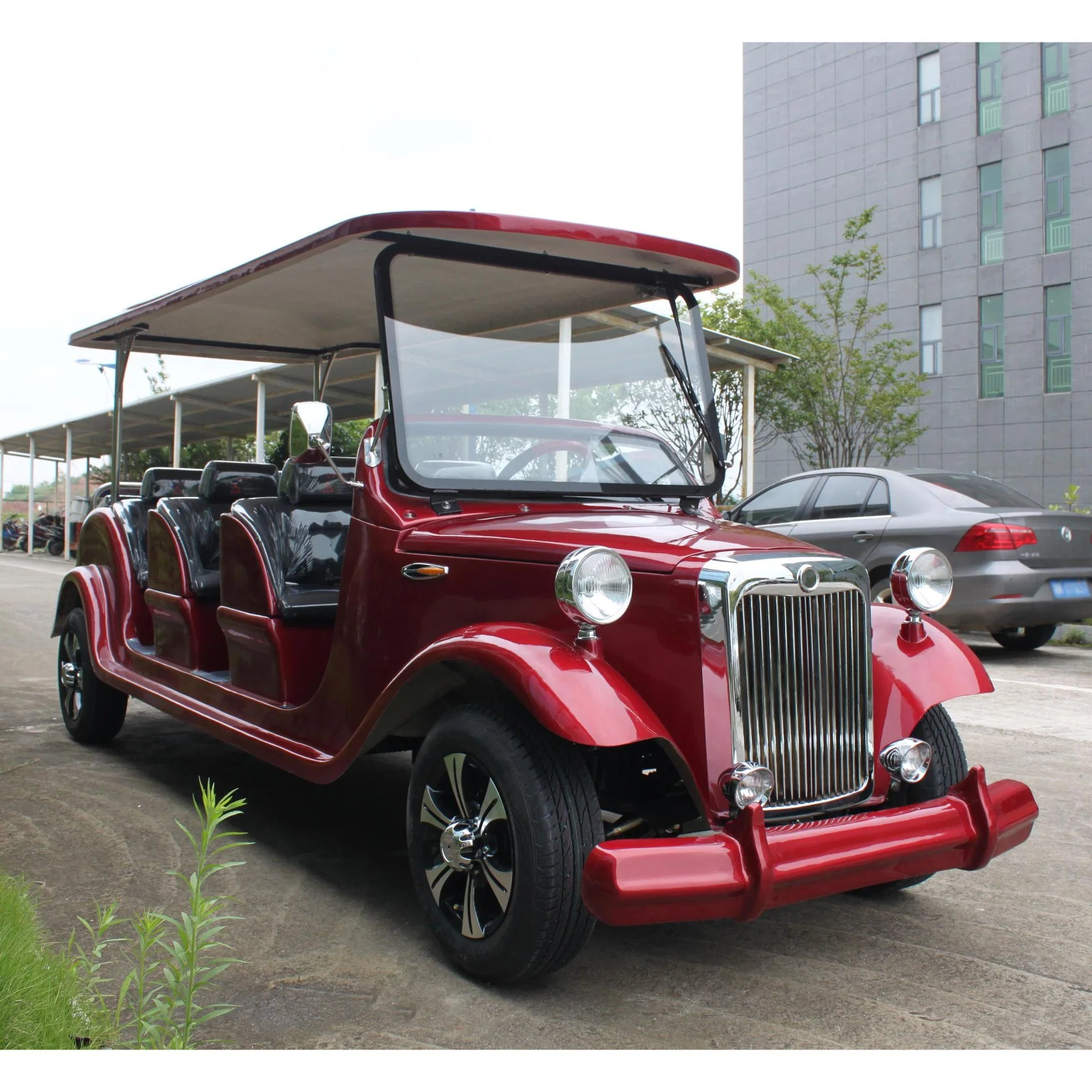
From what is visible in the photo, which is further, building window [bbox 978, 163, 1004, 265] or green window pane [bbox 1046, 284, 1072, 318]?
building window [bbox 978, 163, 1004, 265]

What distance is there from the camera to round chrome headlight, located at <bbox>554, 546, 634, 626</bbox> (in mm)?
3072

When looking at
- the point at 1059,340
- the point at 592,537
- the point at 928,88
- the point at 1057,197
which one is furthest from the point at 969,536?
the point at 928,88

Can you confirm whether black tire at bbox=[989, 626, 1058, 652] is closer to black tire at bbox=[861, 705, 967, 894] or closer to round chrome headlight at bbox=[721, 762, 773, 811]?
black tire at bbox=[861, 705, 967, 894]

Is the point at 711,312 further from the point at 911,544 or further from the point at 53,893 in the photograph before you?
the point at 53,893

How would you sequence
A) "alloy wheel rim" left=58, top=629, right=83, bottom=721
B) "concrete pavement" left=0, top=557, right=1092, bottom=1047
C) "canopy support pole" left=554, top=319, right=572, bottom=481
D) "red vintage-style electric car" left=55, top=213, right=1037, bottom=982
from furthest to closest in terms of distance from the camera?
"alloy wheel rim" left=58, top=629, right=83, bottom=721 → "canopy support pole" left=554, top=319, right=572, bottom=481 → "red vintage-style electric car" left=55, top=213, right=1037, bottom=982 → "concrete pavement" left=0, top=557, right=1092, bottom=1047

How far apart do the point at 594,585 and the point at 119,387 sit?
4074mm

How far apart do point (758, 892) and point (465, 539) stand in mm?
1422

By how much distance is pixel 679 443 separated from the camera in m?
4.46

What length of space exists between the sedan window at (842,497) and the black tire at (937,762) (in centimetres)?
611

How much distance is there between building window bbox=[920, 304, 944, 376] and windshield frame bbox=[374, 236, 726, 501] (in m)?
28.4

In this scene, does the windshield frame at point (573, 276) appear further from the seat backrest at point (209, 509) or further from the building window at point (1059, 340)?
the building window at point (1059, 340)

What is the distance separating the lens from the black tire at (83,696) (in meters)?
6.12

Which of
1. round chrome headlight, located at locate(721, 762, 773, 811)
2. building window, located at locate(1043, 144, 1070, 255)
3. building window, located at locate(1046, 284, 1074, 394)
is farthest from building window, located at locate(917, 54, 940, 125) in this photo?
round chrome headlight, located at locate(721, 762, 773, 811)

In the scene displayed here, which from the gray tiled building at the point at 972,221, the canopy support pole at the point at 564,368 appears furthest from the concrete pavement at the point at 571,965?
the gray tiled building at the point at 972,221
